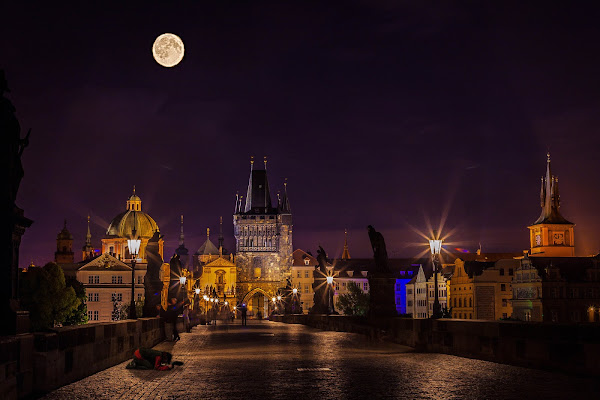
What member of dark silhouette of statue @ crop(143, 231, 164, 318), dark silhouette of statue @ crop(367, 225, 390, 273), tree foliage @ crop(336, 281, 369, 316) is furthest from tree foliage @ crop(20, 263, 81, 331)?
tree foliage @ crop(336, 281, 369, 316)

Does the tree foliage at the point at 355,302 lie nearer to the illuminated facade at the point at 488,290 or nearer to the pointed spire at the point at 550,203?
the illuminated facade at the point at 488,290

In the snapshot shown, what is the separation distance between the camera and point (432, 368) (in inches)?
654

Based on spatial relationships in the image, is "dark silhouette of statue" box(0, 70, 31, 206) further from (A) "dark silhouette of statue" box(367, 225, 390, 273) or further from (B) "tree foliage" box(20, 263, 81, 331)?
(B) "tree foliage" box(20, 263, 81, 331)

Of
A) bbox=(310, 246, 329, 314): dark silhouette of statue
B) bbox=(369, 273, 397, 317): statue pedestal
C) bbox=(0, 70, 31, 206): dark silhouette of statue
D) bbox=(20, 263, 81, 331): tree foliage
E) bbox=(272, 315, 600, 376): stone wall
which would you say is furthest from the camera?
bbox=(20, 263, 81, 331): tree foliage

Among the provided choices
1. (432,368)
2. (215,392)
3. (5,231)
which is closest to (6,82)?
(5,231)

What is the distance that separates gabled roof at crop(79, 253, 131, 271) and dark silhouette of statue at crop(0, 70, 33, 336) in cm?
14652

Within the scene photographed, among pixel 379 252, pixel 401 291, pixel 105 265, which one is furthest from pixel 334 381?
pixel 401 291

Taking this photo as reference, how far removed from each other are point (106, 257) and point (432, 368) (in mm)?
147397

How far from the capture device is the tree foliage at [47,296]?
89.1m

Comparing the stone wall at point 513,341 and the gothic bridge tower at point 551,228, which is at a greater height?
the gothic bridge tower at point 551,228

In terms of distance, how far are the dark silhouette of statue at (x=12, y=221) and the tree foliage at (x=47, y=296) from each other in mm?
77916

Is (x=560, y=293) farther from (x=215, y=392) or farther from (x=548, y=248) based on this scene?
(x=215, y=392)

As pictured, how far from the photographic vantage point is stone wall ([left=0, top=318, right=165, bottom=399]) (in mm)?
11281

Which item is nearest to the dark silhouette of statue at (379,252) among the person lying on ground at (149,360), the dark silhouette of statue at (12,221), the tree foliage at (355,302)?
the person lying on ground at (149,360)
